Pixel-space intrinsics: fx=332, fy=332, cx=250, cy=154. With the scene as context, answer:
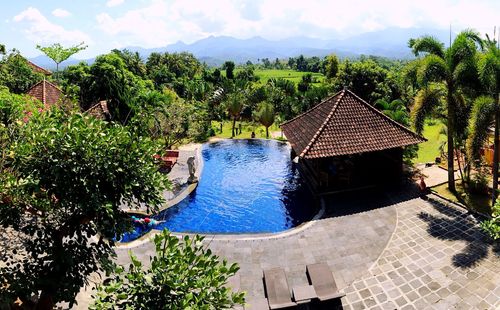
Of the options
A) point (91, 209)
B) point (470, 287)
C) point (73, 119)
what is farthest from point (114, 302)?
point (470, 287)

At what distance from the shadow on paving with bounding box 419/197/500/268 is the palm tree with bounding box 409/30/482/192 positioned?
271 cm

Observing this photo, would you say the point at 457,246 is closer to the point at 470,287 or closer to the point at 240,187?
the point at 470,287

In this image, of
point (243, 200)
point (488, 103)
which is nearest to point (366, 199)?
point (243, 200)

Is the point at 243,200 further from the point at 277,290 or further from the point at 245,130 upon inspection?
the point at 245,130

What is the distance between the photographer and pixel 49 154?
577 centimetres

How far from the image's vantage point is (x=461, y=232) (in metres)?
12.8

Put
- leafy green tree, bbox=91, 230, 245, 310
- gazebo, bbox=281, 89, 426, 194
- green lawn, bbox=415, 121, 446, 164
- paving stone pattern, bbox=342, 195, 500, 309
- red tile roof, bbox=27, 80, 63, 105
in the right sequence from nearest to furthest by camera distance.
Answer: leafy green tree, bbox=91, 230, 245, 310
paving stone pattern, bbox=342, 195, 500, 309
gazebo, bbox=281, 89, 426, 194
green lawn, bbox=415, 121, 446, 164
red tile roof, bbox=27, 80, 63, 105

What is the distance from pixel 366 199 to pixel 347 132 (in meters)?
3.63

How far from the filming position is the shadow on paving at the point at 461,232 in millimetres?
11109

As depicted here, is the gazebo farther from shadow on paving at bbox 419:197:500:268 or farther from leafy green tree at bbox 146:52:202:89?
leafy green tree at bbox 146:52:202:89

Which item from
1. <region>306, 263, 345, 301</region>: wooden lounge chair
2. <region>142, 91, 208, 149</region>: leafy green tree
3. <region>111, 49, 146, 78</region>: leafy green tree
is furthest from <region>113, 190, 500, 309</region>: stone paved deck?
<region>111, 49, 146, 78</region>: leafy green tree

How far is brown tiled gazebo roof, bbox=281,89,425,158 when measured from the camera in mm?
16688

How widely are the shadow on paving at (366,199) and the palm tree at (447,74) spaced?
85.1 inches

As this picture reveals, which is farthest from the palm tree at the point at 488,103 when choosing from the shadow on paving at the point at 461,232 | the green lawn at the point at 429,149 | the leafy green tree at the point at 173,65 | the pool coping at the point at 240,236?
the leafy green tree at the point at 173,65
